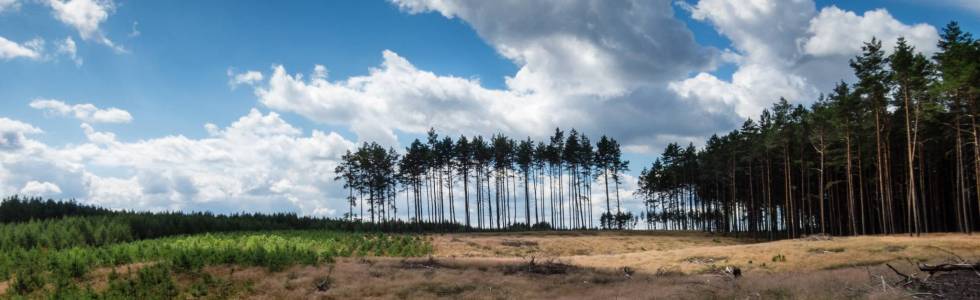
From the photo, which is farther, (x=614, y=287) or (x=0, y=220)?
(x=0, y=220)

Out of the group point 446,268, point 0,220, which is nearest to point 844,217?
point 446,268

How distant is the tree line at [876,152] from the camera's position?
4581 centimetres

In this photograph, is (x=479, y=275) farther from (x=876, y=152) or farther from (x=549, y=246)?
(x=876, y=152)

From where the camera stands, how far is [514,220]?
93.6m

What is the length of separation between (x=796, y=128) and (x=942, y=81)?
2197 cm

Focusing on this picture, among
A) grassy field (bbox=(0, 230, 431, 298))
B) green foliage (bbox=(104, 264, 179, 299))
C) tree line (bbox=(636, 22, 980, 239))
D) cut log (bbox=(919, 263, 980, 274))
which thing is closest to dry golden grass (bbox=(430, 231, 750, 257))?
tree line (bbox=(636, 22, 980, 239))

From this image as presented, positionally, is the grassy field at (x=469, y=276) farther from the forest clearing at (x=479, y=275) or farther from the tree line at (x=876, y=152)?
the tree line at (x=876, y=152)

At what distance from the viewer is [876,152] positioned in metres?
57.2

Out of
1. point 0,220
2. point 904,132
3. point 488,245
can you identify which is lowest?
point 488,245

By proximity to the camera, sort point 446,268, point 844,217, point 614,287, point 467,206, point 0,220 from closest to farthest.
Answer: point 614,287, point 446,268, point 0,220, point 844,217, point 467,206

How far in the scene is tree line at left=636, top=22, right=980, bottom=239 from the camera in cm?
4581

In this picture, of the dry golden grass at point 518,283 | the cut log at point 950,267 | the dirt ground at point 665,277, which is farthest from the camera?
the dry golden grass at point 518,283

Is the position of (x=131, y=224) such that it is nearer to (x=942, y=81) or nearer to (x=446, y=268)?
(x=446, y=268)

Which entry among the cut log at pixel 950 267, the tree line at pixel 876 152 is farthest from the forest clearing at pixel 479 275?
the tree line at pixel 876 152
